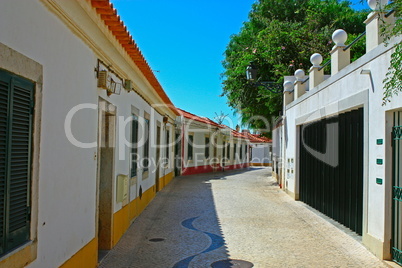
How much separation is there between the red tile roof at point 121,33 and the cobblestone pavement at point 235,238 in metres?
3.41

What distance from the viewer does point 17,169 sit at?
3273 mm

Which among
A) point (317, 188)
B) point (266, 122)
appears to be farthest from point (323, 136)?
point (266, 122)

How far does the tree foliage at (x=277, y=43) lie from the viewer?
57.5ft

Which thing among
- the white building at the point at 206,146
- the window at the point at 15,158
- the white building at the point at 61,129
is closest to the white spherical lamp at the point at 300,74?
the white building at the point at 61,129

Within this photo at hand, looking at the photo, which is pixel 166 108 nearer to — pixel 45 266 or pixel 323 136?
pixel 323 136

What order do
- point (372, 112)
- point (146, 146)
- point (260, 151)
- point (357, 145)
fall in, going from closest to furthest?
point (372, 112) < point (357, 145) < point (146, 146) < point (260, 151)

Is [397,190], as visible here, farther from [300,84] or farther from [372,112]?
[300,84]

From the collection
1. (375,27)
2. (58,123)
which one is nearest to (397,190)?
(375,27)

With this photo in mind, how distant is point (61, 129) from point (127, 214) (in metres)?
4.28

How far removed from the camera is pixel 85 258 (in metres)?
5.21

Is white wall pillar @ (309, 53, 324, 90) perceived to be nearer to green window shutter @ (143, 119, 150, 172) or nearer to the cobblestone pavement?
the cobblestone pavement

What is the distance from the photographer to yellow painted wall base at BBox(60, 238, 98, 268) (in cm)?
468

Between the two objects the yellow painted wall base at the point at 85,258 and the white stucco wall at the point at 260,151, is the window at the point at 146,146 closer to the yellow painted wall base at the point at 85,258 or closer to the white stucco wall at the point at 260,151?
the yellow painted wall base at the point at 85,258

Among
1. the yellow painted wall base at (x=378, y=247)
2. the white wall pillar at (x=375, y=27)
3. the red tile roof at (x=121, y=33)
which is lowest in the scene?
the yellow painted wall base at (x=378, y=247)
